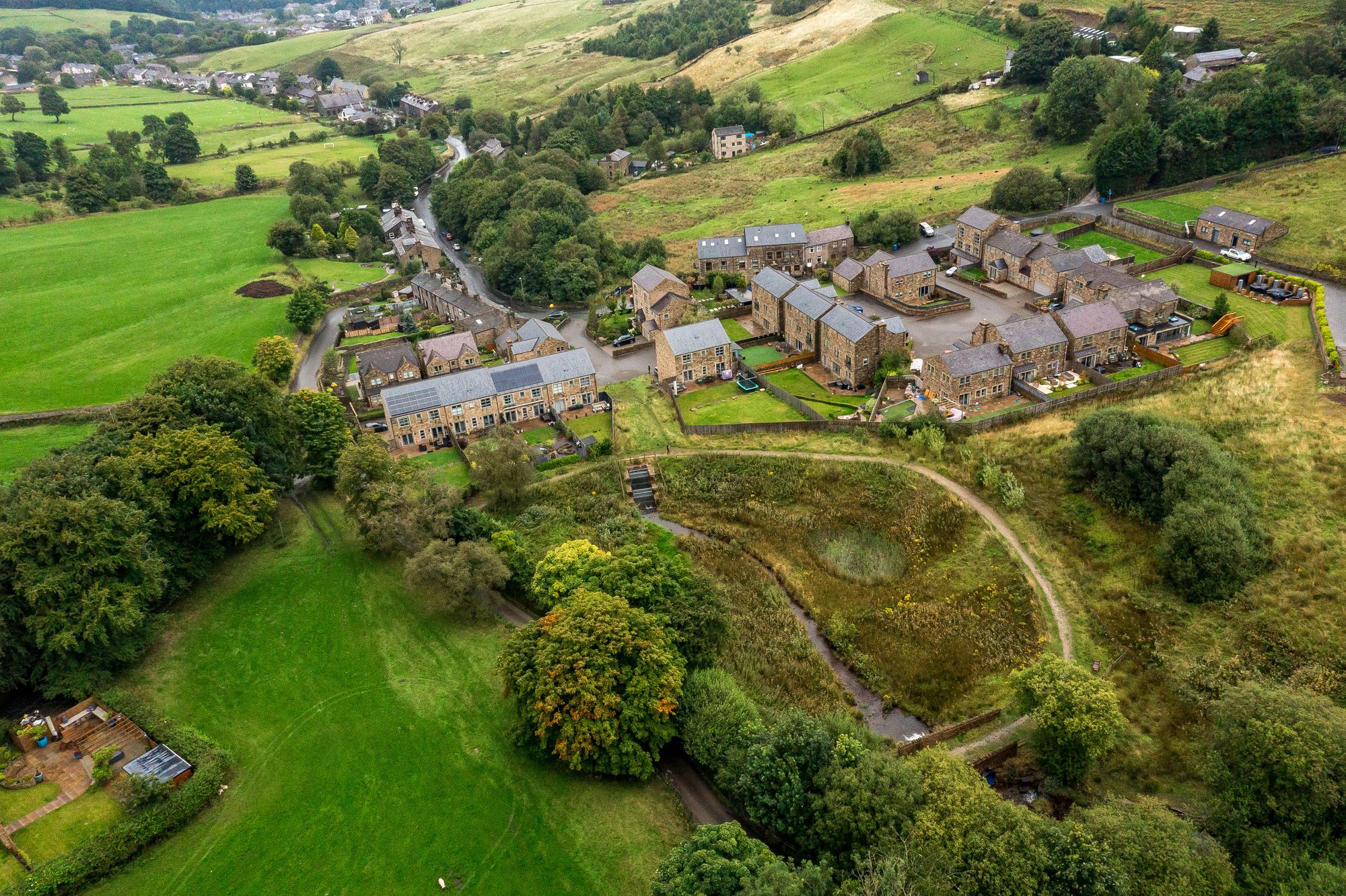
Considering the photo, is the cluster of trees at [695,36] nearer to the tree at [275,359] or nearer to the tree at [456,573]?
the tree at [275,359]

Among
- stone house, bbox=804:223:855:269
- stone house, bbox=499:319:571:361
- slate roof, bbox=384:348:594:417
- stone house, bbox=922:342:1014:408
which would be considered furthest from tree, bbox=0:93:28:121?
stone house, bbox=922:342:1014:408

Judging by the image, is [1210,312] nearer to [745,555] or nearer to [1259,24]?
[745,555]

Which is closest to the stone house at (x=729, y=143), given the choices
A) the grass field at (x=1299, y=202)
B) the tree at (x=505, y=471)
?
the grass field at (x=1299, y=202)

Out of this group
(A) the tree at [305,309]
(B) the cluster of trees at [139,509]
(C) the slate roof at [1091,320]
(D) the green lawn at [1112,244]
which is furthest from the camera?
(A) the tree at [305,309]

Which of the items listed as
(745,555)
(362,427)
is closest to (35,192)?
A: (362,427)

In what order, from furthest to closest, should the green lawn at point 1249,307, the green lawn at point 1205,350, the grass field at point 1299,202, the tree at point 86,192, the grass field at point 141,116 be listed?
the grass field at point 141,116
the tree at point 86,192
the grass field at point 1299,202
the green lawn at point 1249,307
the green lawn at point 1205,350

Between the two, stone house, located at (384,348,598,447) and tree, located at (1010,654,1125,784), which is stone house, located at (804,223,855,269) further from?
tree, located at (1010,654,1125,784)
